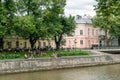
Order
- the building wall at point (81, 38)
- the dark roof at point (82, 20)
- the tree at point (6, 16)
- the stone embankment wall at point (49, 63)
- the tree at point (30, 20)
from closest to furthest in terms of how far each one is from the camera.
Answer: the stone embankment wall at point (49, 63) < the tree at point (6, 16) < the tree at point (30, 20) < the building wall at point (81, 38) < the dark roof at point (82, 20)

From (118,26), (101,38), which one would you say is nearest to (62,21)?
(118,26)

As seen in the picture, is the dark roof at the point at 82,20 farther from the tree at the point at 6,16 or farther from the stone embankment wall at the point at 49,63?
the tree at the point at 6,16

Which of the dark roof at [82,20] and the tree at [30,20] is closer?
the tree at [30,20]

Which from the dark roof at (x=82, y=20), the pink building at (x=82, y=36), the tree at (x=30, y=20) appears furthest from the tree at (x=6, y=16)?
the dark roof at (x=82, y=20)

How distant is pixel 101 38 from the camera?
11181 cm

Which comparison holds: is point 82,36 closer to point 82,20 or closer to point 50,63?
point 82,20

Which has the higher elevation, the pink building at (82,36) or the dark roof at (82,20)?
the dark roof at (82,20)

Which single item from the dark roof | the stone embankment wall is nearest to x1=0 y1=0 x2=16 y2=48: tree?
the stone embankment wall

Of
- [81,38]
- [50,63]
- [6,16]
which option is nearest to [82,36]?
[81,38]

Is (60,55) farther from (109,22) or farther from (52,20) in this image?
(109,22)

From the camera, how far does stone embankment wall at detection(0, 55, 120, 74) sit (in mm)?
52469

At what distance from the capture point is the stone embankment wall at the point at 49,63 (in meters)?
52.5

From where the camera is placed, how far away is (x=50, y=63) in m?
57.5

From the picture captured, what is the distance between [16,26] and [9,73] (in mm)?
13575
